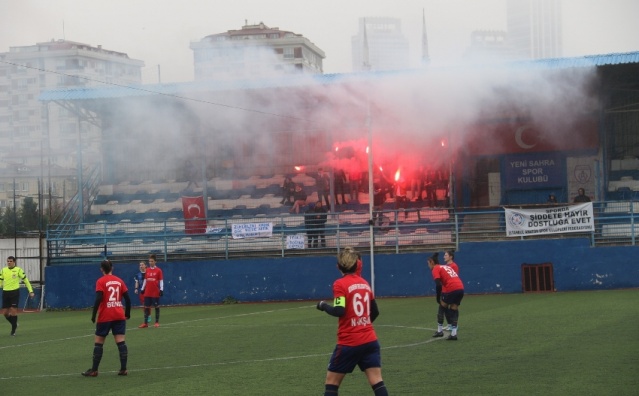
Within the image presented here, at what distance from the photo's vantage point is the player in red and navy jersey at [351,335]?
10141 millimetres

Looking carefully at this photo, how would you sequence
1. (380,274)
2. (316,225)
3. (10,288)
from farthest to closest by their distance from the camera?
(316,225) → (380,274) → (10,288)

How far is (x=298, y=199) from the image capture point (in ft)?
126

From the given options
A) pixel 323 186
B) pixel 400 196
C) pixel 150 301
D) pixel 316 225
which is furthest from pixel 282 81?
pixel 150 301

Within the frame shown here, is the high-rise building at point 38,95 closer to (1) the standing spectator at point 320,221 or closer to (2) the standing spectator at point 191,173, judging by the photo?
(2) the standing spectator at point 191,173

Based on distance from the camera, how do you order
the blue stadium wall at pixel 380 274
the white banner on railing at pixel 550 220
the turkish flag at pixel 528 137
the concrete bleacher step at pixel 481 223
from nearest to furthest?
the blue stadium wall at pixel 380 274 → the white banner on railing at pixel 550 220 → the concrete bleacher step at pixel 481 223 → the turkish flag at pixel 528 137

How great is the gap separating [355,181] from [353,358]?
29.7 meters

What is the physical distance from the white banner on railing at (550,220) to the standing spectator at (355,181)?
902 cm

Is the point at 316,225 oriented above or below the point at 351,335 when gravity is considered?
above

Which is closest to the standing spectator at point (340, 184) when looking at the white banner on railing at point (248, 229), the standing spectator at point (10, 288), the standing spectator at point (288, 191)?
the standing spectator at point (288, 191)

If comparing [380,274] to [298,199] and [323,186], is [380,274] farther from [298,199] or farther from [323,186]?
[323,186]

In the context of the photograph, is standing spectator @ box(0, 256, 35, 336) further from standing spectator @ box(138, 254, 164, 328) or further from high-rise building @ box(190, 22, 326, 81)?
high-rise building @ box(190, 22, 326, 81)

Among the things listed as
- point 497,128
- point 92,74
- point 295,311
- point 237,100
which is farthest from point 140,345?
point 92,74

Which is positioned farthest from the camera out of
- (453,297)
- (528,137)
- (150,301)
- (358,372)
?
(528,137)

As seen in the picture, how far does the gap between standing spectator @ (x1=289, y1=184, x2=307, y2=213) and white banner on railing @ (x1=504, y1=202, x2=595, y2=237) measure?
366 inches
